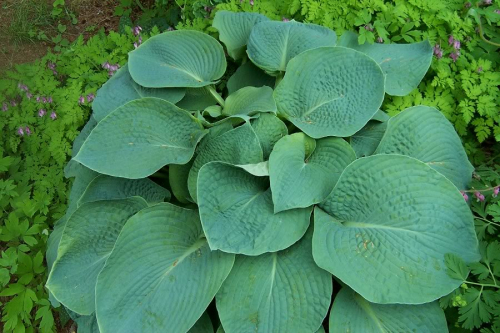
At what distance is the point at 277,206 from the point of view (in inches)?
56.6

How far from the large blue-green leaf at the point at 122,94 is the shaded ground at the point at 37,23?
153 cm

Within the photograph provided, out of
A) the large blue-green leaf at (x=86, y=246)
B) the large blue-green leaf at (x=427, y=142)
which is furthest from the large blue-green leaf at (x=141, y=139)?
the large blue-green leaf at (x=427, y=142)

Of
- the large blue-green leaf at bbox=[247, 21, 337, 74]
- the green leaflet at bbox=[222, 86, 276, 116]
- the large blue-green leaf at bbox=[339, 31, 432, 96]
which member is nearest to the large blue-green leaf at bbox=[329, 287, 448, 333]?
the green leaflet at bbox=[222, 86, 276, 116]

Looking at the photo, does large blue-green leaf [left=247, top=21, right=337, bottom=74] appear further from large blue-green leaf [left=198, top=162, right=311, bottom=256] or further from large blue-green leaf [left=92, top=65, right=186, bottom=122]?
large blue-green leaf [left=198, top=162, right=311, bottom=256]

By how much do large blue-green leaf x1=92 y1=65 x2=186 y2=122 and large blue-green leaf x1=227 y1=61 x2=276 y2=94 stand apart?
23cm

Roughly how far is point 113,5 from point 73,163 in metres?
1.91

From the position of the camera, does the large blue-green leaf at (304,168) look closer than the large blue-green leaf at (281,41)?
Yes

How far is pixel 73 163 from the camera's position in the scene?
1.96m

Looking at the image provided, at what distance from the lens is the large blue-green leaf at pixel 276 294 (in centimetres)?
143

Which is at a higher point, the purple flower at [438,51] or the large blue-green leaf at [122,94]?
the purple flower at [438,51]

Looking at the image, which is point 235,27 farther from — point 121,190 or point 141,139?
point 121,190

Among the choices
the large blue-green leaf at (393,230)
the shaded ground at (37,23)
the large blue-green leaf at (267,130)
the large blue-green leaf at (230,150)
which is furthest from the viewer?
the shaded ground at (37,23)

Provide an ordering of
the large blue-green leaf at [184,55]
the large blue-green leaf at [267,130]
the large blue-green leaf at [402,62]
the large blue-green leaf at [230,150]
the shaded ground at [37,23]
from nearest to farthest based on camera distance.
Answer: the large blue-green leaf at [230,150], the large blue-green leaf at [267,130], the large blue-green leaf at [402,62], the large blue-green leaf at [184,55], the shaded ground at [37,23]

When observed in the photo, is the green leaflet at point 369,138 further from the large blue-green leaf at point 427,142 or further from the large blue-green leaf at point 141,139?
the large blue-green leaf at point 141,139
